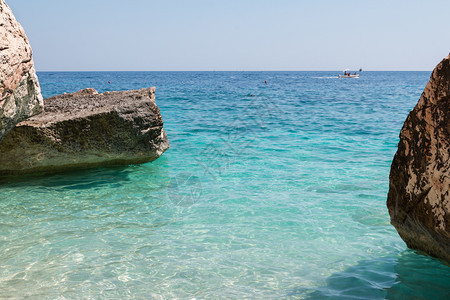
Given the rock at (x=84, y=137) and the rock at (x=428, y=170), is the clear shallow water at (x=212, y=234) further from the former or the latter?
the rock at (x=428, y=170)

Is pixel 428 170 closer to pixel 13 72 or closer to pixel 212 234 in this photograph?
pixel 212 234

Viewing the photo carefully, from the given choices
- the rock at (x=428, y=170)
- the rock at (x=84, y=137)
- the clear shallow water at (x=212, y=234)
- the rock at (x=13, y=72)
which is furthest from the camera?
the rock at (x=84, y=137)

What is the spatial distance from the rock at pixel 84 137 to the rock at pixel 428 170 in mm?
4671

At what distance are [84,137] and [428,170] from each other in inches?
207

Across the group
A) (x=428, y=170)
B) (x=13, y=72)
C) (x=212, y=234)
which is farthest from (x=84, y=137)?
(x=428, y=170)

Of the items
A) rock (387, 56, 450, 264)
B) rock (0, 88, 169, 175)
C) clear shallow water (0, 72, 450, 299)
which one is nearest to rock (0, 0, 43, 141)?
clear shallow water (0, 72, 450, 299)

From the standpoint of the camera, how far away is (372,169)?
7.74m

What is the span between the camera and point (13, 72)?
390 cm

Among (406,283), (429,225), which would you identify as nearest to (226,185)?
(406,283)


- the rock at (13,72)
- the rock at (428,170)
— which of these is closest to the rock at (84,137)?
the rock at (13,72)

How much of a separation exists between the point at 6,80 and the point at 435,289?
412cm

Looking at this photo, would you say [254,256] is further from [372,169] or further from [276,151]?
[276,151]

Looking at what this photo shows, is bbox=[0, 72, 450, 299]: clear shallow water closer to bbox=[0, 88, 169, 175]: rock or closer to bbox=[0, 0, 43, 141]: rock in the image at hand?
bbox=[0, 88, 169, 175]: rock

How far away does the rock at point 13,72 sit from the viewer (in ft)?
12.5
